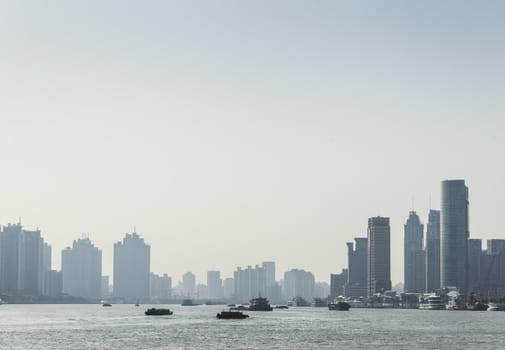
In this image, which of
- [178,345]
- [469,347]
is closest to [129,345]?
[178,345]

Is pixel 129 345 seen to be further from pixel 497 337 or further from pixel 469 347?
pixel 497 337

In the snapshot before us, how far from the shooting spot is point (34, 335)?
178250 millimetres

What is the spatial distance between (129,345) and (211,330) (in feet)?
159

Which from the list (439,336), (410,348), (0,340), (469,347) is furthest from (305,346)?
(0,340)

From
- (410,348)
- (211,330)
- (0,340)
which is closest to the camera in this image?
(410,348)

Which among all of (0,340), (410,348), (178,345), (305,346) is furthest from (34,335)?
(410,348)

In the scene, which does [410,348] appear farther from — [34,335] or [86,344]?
[34,335]

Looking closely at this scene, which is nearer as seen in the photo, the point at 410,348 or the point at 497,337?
the point at 410,348

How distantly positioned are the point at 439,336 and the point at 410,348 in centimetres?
3592

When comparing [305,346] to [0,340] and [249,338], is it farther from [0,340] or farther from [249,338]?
[0,340]

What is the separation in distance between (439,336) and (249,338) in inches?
1549

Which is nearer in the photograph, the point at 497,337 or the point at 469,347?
the point at 469,347

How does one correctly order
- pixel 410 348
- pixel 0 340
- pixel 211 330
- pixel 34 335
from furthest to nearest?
pixel 211 330 < pixel 34 335 < pixel 0 340 < pixel 410 348

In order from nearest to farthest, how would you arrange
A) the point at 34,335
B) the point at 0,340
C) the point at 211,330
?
the point at 0,340, the point at 34,335, the point at 211,330
